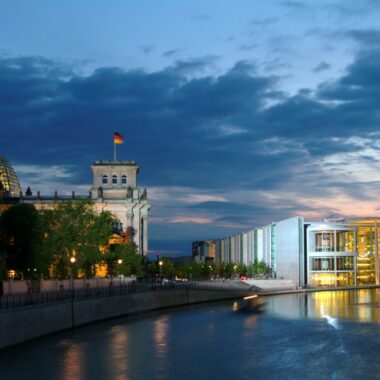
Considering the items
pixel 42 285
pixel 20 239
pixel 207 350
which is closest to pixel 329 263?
pixel 20 239

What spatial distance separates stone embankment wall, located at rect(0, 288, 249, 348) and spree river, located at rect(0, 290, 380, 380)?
1105 mm

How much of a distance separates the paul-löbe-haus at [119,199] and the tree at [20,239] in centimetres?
5566

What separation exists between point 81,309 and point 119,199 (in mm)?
94869

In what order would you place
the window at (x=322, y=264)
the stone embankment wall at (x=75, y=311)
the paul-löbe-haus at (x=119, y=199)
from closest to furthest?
the stone embankment wall at (x=75, y=311)
the paul-löbe-haus at (x=119, y=199)
the window at (x=322, y=264)

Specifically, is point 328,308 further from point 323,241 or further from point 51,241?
point 323,241

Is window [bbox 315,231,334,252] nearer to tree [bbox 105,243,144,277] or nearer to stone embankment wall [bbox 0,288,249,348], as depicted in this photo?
tree [bbox 105,243,144,277]

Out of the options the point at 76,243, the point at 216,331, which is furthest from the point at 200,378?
Answer: the point at 76,243

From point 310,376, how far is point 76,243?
62.1 meters

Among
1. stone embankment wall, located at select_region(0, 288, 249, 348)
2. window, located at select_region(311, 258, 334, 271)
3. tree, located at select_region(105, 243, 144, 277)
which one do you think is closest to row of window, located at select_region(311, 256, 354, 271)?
window, located at select_region(311, 258, 334, 271)

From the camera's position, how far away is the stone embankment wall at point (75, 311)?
6003cm

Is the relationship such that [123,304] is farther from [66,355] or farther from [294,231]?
[294,231]

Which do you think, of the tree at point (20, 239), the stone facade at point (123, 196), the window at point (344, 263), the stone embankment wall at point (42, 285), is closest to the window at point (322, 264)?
the window at point (344, 263)

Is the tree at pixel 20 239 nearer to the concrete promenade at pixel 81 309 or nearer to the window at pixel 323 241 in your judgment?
the concrete promenade at pixel 81 309

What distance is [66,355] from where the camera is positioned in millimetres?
60031
